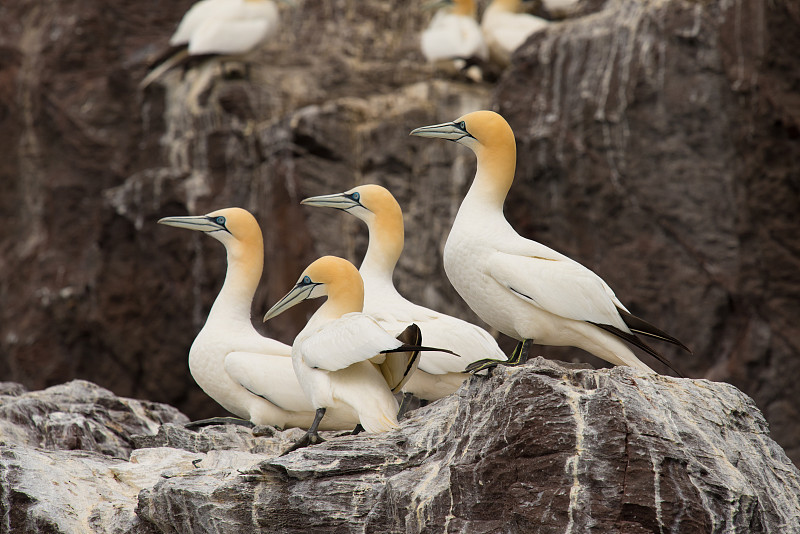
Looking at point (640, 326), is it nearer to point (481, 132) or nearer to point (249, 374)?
point (481, 132)

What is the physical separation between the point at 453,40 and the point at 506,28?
118 centimetres

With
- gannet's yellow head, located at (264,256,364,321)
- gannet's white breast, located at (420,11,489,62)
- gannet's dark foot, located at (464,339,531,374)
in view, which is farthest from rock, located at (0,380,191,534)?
gannet's white breast, located at (420,11,489,62)

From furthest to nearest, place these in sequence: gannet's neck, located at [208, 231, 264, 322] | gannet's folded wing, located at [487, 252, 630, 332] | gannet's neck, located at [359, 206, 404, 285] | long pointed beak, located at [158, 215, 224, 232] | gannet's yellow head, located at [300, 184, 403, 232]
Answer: long pointed beak, located at [158, 215, 224, 232] < gannet's neck, located at [208, 231, 264, 322] < gannet's yellow head, located at [300, 184, 403, 232] < gannet's neck, located at [359, 206, 404, 285] < gannet's folded wing, located at [487, 252, 630, 332]

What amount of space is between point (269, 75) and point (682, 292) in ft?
18.9

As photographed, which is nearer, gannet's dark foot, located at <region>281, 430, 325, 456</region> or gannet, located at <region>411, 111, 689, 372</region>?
gannet's dark foot, located at <region>281, 430, 325, 456</region>

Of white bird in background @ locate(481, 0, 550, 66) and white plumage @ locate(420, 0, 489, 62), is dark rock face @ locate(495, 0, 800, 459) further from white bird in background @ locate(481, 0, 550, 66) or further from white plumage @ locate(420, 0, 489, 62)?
white bird in background @ locate(481, 0, 550, 66)

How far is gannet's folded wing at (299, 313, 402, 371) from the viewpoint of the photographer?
5.31 meters

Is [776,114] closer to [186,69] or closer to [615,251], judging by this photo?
[615,251]

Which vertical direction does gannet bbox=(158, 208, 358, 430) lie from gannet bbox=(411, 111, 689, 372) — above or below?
below

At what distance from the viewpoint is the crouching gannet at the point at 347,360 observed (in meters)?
5.38

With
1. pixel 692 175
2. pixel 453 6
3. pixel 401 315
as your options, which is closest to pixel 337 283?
pixel 401 315

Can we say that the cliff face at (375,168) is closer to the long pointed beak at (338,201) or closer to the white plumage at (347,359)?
the long pointed beak at (338,201)

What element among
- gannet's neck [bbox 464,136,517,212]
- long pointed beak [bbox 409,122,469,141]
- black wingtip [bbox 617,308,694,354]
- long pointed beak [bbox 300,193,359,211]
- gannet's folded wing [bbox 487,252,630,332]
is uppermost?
long pointed beak [bbox 409,122,469,141]

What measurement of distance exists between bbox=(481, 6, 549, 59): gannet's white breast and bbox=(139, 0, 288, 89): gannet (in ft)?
8.60
